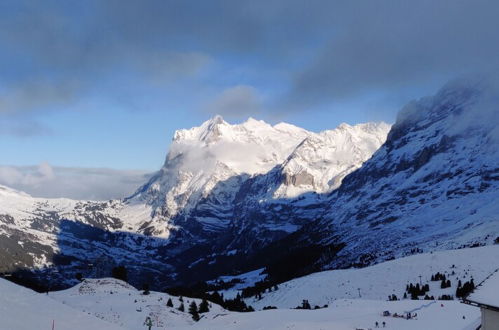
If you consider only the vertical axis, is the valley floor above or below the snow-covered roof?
below

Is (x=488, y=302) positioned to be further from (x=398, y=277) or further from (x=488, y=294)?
(x=398, y=277)

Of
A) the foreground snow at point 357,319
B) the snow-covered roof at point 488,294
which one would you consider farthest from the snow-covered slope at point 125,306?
the snow-covered roof at point 488,294

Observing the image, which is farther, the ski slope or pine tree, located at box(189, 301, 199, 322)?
the ski slope

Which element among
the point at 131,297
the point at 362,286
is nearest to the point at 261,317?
the point at 131,297

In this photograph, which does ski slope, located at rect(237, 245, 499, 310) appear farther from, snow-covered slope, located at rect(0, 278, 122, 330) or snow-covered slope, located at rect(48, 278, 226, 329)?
snow-covered slope, located at rect(0, 278, 122, 330)

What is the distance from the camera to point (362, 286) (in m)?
118

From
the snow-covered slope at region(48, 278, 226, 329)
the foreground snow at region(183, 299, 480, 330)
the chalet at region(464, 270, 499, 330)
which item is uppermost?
the chalet at region(464, 270, 499, 330)

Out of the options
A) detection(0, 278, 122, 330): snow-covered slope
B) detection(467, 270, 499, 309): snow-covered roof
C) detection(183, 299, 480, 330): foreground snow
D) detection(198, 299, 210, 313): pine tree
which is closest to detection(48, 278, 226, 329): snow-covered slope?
detection(198, 299, 210, 313): pine tree

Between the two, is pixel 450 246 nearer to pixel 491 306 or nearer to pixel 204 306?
pixel 204 306

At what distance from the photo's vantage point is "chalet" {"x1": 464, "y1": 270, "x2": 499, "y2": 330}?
28359mm

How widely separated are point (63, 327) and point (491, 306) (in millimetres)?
28280

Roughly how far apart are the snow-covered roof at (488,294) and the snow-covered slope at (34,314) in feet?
85.0

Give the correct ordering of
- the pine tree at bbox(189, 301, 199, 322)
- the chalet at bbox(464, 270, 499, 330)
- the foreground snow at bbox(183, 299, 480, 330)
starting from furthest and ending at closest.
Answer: the pine tree at bbox(189, 301, 199, 322) < the foreground snow at bbox(183, 299, 480, 330) < the chalet at bbox(464, 270, 499, 330)

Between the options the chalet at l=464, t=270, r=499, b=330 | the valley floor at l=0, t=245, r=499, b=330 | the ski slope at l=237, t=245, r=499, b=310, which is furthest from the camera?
the ski slope at l=237, t=245, r=499, b=310
